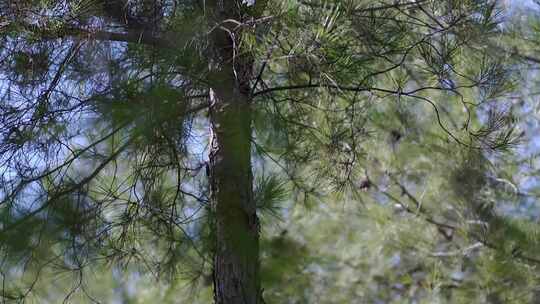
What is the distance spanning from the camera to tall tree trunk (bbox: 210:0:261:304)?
240 centimetres

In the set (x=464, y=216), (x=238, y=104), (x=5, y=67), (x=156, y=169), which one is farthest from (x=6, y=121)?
(x=464, y=216)

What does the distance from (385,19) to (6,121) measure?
1.09 metres

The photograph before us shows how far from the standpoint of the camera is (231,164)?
2484mm

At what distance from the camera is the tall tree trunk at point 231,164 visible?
7.87ft

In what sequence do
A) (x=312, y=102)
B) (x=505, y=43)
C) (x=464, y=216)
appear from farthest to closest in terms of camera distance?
(x=464, y=216) < (x=505, y=43) < (x=312, y=102)

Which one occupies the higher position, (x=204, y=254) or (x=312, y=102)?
(x=312, y=102)

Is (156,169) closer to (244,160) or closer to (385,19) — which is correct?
(244,160)

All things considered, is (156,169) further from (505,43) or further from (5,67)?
(505,43)

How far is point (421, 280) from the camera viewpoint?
491cm

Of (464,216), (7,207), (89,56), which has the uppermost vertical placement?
(464,216)

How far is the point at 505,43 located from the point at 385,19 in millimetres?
1632

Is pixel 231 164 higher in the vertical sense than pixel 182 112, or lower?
lower

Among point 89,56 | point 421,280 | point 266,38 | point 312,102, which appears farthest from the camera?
point 421,280

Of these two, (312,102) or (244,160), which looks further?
(312,102)
